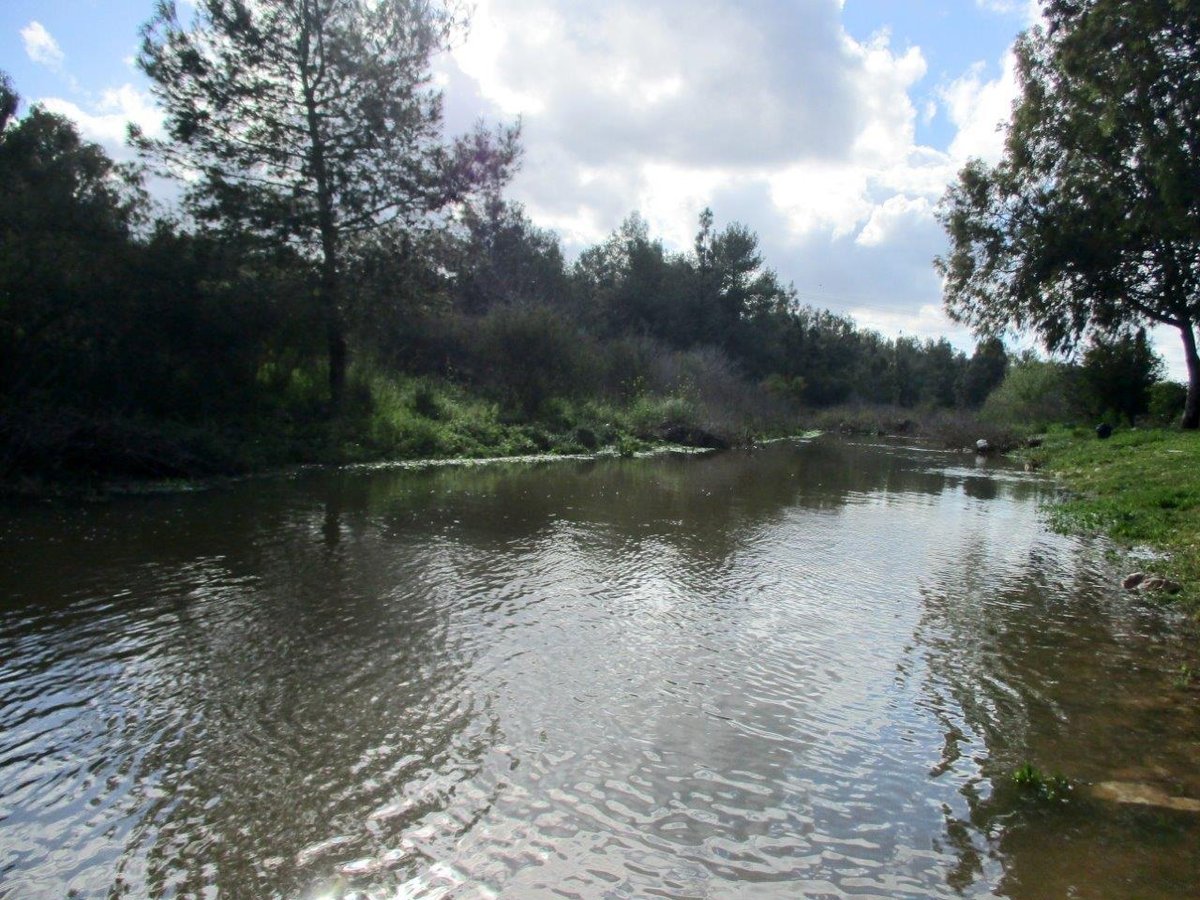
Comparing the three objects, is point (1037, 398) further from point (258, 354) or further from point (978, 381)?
Answer: point (258, 354)

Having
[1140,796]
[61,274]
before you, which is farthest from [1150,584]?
[61,274]

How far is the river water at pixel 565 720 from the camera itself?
395 centimetres

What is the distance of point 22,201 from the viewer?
14.9 m

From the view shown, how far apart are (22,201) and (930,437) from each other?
1757 inches

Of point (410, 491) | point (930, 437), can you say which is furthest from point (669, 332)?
point (410, 491)

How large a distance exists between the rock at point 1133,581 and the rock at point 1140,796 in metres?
5.49

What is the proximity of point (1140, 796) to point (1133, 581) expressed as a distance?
5796 millimetres

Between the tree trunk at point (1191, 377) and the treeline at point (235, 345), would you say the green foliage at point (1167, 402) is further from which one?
the treeline at point (235, 345)

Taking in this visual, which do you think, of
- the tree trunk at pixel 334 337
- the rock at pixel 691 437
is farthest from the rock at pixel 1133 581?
the rock at pixel 691 437

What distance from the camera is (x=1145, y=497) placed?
1419cm

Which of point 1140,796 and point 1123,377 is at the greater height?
point 1123,377

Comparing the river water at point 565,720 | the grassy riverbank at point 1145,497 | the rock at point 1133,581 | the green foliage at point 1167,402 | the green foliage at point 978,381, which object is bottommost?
the river water at point 565,720

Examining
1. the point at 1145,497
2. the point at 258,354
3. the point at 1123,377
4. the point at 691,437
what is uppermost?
the point at 1123,377

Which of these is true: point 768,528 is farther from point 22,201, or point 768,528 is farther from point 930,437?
point 930,437
